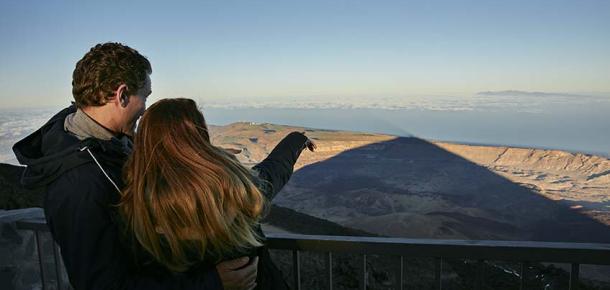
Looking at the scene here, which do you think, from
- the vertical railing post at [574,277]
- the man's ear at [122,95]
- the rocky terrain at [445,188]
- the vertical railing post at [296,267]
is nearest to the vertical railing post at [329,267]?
the vertical railing post at [296,267]

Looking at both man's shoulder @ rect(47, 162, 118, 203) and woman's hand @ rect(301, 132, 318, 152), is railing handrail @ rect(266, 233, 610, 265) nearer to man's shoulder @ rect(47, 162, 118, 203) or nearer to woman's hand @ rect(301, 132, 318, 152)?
woman's hand @ rect(301, 132, 318, 152)

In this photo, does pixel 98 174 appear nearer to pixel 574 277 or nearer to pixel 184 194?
pixel 184 194

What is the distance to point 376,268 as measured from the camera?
2244 cm

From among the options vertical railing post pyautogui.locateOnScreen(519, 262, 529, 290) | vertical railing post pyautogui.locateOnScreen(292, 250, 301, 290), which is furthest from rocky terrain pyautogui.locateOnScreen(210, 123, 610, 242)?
vertical railing post pyautogui.locateOnScreen(519, 262, 529, 290)

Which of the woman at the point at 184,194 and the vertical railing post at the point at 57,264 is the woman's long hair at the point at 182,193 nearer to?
the woman at the point at 184,194

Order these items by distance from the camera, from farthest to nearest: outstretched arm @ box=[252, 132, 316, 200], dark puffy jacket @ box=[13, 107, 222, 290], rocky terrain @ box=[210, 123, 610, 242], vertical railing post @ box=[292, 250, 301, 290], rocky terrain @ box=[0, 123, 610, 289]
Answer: rocky terrain @ box=[210, 123, 610, 242]
rocky terrain @ box=[0, 123, 610, 289]
vertical railing post @ box=[292, 250, 301, 290]
outstretched arm @ box=[252, 132, 316, 200]
dark puffy jacket @ box=[13, 107, 222, 290]

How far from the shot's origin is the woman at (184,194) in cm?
149

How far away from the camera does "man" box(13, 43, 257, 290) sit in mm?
1481

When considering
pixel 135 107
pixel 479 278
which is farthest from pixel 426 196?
Answer: pixel 135 107

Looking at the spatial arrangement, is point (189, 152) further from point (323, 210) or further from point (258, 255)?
point (323, 210)

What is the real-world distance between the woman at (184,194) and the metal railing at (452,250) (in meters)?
0.72

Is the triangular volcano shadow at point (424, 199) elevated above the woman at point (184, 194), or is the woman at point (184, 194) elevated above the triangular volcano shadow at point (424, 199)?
the woman at point (184, 194)

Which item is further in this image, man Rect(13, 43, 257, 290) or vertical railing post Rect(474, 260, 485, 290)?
vertical railing post Rect(474, 260, 485, 290)

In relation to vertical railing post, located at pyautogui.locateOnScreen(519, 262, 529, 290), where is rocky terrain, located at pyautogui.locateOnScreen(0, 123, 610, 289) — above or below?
below
